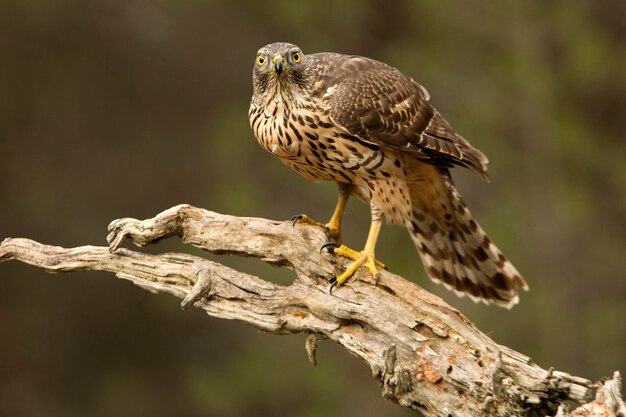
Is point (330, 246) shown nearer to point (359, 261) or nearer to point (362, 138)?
point (359, 261)

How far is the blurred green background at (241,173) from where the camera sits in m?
9.95

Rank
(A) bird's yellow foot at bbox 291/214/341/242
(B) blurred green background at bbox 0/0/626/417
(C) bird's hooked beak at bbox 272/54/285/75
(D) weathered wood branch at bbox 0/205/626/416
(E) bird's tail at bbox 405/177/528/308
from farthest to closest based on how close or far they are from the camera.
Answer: (B) blurred green background at bbox 0/0/626/417 → (E) bird's tail at bbox 405/177/528/308 → (A) bird's yellow foot at bbox 291/214/341/242 → (C) bird's hooked beak at bbox 272/54/285/75 → (D) weathered wood branch at bbox 0/205/626/416

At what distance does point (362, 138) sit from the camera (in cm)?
538

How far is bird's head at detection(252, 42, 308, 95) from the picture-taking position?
210 inches

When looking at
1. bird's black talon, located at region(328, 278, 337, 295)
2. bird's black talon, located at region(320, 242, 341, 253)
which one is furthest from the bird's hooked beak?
bird's black talon, located at region(328, 278, 337, 295)

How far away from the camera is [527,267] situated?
1022 centimetres

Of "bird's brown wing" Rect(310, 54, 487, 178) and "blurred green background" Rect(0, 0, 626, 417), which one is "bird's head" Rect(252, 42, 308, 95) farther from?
"blurred green background" Rect(0, 0, 626, 417)

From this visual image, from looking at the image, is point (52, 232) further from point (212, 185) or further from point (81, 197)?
point (212, 185)

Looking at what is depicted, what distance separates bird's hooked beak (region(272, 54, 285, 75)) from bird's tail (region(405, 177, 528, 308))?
132 cm

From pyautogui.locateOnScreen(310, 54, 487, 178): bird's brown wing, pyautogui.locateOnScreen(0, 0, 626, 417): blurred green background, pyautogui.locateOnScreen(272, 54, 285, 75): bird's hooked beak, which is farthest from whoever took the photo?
pyautogui.locateOnScreen(0, 0, 626, 417): blurred green background

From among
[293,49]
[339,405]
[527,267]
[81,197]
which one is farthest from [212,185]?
[293,49]

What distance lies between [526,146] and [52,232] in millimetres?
4927

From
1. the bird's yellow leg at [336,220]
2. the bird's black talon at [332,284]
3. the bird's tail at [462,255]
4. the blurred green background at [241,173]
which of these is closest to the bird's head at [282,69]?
the bird's yellow leg at [336,220]

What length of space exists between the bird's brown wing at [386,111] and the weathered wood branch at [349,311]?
2.07 ft
